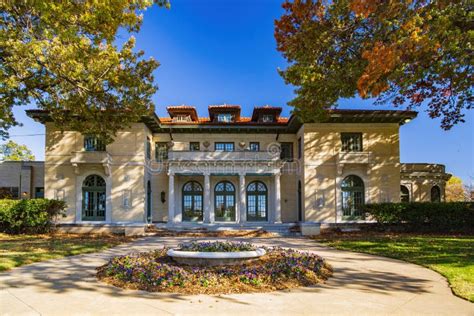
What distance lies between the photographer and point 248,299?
19.9 ft

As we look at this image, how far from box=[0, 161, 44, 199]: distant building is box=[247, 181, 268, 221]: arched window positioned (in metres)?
15.7

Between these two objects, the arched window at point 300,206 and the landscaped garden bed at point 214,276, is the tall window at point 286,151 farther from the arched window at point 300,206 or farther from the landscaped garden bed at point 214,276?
the landscaped garden bed at point 214,276

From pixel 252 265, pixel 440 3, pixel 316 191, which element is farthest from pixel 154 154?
pixel 440 3

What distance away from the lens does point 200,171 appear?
2277 centimetres

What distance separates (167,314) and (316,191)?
18168 mm

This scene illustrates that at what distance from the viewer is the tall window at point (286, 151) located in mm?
24688

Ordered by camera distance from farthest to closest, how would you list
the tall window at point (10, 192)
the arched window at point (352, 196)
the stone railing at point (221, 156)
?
the tall window at point (10, 192) < the stone railing at point (221, 156) < the arched window at point (352, 196)

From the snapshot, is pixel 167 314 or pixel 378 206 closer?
pixel 167 314

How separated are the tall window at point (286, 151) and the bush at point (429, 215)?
7.07 m

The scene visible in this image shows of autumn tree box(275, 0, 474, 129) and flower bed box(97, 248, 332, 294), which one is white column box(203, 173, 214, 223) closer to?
autumn tree box(275, 0, 474, 129)

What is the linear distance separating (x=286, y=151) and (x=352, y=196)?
5.39 m

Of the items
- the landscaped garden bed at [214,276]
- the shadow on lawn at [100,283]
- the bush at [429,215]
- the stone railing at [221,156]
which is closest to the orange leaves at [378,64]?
the shadow on lawn at [100,283]

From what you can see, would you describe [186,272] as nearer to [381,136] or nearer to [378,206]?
[378,206]

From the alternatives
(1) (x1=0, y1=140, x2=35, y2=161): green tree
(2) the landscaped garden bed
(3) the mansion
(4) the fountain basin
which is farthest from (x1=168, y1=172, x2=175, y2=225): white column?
(1) (x1=0, y1=140, x2=35, y2=161): green tree
